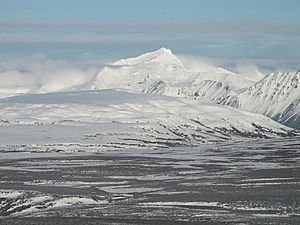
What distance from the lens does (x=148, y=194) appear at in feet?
238

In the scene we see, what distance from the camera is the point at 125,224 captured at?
4847 cm

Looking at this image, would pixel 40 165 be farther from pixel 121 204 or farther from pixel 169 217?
pixel 169 217

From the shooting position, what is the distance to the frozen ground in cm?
5216

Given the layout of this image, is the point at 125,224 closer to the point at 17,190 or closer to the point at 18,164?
the point at 17,190

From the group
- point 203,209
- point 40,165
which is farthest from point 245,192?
point 40,165

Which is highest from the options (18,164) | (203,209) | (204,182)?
(203,209)

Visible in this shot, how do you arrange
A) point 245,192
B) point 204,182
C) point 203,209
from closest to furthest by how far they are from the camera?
point 203,209 < point 245,192 < point 204,182

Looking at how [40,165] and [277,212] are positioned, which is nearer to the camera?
[277,212]

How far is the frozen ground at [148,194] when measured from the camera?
5216cm

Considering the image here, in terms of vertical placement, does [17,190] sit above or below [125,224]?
below

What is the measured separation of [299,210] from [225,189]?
21.1m

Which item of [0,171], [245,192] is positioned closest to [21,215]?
[245,192]

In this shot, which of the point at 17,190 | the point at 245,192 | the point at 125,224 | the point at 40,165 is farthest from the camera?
the point at 40,165

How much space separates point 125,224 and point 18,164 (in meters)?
80.0
